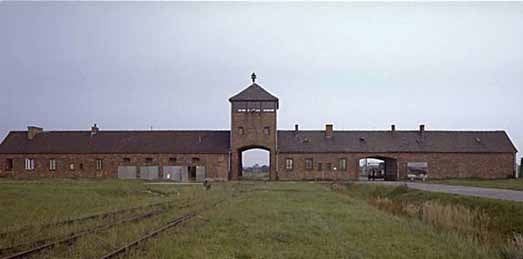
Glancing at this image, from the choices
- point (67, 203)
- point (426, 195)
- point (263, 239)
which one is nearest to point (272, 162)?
point (426, 195)

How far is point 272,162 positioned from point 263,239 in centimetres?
4056

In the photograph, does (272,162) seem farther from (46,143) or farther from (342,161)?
(46,143)

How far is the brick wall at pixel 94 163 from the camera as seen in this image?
52625 millimetres

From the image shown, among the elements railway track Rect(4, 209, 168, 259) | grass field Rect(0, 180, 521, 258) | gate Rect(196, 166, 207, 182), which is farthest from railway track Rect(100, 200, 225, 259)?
gate Rect(196, 166, 207, 182)

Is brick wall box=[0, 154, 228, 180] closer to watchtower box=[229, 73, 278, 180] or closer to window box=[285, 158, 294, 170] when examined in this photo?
watchtower box=[229, 73, 278, 180]

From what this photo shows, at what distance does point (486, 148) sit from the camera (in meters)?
54.4

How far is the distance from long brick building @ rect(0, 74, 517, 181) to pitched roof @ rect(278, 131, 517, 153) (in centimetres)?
9

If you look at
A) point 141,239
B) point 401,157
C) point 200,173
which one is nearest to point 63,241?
point 141,239

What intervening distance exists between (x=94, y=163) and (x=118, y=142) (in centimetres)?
300

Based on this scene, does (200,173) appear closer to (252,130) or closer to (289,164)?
(252,130)

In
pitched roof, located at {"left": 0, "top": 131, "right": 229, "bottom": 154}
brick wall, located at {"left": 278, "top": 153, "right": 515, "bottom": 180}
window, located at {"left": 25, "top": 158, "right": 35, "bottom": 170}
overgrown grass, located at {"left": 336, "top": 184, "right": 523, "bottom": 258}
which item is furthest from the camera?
window, located at {"left": 25, "top": 158, "right": 35, "bottom": 170}

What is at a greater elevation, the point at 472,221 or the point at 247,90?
the point at 247,90

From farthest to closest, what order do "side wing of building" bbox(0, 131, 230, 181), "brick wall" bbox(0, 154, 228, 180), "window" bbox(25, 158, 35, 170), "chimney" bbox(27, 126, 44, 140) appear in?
1. "chimney" bbox(27, 126, 44, 140)
2. "window" bbox(25, 158, 35, 170)
3. "side wing of building" bbox(0, 131, 230, 181)
4. "brick wall" bbox(0, 154, 228, 180)

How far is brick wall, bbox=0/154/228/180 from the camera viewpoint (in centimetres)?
5262
